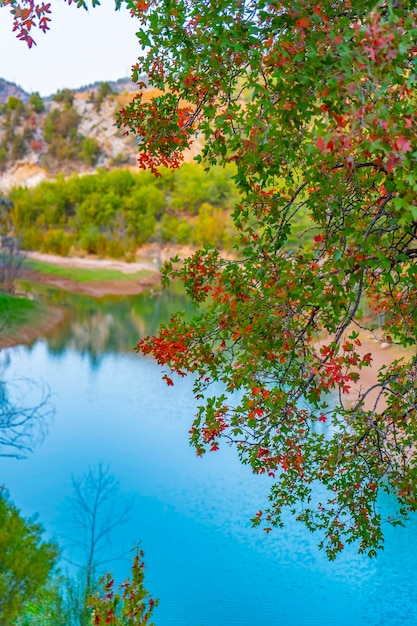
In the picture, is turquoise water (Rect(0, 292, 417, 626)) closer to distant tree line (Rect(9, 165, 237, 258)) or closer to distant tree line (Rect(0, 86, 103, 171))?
distant tree line (Rect(9, 165, 237, 258))

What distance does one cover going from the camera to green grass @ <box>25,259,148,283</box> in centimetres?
3497

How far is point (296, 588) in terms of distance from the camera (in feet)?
27.0

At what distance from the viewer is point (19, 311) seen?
74.8ft

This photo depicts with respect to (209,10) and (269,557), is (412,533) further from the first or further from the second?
(209,10)

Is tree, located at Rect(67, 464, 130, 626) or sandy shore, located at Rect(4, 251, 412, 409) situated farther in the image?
sandy shore, located at Rect(4, 251, 412, 409)

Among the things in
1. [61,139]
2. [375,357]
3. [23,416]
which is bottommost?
[23,416]

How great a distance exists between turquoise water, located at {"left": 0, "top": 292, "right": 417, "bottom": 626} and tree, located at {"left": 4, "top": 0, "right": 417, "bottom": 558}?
3767 millimetres

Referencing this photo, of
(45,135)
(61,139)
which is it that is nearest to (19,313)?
(61,139)

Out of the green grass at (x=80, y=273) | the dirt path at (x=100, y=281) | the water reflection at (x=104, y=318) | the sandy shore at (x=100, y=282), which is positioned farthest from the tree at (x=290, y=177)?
the green grass at (x=80, y=273)

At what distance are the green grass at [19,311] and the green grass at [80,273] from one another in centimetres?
1015

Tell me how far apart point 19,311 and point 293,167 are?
19769mm

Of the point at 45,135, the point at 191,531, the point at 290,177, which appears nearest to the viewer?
the point at 290,177

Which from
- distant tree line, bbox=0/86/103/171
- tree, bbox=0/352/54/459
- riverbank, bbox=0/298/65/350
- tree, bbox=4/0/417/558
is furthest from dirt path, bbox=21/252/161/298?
distant tree line, bbox=0/86/103/171

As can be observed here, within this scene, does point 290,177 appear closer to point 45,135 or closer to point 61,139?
point 61,139
